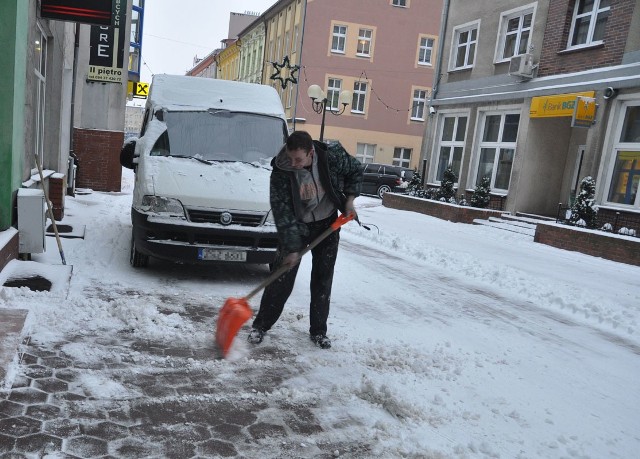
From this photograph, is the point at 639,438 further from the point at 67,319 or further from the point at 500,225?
the point at 500,225

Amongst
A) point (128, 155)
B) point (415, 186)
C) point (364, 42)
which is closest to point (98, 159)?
point (128, 155)

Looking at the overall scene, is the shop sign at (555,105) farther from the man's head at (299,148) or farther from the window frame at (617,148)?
the man's head at (299,148)

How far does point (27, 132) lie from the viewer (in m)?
6.39

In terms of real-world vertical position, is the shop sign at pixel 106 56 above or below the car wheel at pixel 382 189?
above

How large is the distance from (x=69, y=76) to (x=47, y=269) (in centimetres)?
795

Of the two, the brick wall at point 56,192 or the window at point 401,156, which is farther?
the window at point 401,156

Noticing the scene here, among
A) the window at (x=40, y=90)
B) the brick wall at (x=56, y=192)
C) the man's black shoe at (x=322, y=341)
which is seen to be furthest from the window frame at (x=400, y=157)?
the man's black shoe at (x=322, y=341)

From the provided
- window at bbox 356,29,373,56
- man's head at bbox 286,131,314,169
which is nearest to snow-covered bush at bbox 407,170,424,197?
man's head at bbox 286,131,314,169

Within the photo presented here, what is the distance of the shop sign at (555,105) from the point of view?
14239 millimetres

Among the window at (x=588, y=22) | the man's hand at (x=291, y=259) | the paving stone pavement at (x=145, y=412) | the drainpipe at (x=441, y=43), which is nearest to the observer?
the paving stone pavement at (x=145, y=412)

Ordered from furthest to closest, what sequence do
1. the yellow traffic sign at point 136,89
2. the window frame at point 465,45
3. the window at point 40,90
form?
the yellow traffic sign at point 136,89, the window frame at point 465,45, the window at point 40,90

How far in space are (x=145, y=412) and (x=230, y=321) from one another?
1111mm

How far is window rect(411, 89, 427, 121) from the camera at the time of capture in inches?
1446

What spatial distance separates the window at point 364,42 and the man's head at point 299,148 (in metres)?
33.4
